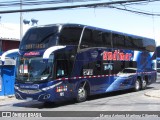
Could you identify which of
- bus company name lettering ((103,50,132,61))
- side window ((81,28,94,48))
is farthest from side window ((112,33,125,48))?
side window ((81,28,94,48))

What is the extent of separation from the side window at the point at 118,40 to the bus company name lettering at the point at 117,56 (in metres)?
0.41

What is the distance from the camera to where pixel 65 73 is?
1722cm

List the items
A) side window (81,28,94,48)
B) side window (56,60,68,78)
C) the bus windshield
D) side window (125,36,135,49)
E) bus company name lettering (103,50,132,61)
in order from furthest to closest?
side window (125,36,135,49) → bus company name lettering (103,50,132,61) → side window (81,28,94,48) → side window (56,60,68,78) → the bus windshield

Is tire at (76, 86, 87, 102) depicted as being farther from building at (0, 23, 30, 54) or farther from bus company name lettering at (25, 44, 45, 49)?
building at (0, 23, 30, 54)

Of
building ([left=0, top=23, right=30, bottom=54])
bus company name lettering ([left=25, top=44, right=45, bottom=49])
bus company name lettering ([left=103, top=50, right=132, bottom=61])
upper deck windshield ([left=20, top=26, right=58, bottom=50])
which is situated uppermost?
building ([left=0, top=23, right=30, bottom=54])

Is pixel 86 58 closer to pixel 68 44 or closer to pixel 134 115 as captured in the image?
pixel 68 44

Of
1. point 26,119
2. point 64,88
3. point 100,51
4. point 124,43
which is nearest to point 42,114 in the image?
point 26,119

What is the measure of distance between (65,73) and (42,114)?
3152 millimetres

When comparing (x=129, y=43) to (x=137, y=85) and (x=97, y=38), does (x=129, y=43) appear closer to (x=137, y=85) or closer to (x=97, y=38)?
(x=137, y=85)

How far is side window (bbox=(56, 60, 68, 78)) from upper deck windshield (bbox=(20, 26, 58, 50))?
92 cm

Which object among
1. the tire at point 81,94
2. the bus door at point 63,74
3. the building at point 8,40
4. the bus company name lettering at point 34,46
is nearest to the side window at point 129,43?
the tire at point 81,94

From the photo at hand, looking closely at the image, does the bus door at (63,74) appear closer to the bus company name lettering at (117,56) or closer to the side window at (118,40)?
the bus company name lettering at (117,56)

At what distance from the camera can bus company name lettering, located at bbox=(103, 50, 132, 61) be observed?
20917 mm

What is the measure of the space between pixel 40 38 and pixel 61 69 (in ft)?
5.63
